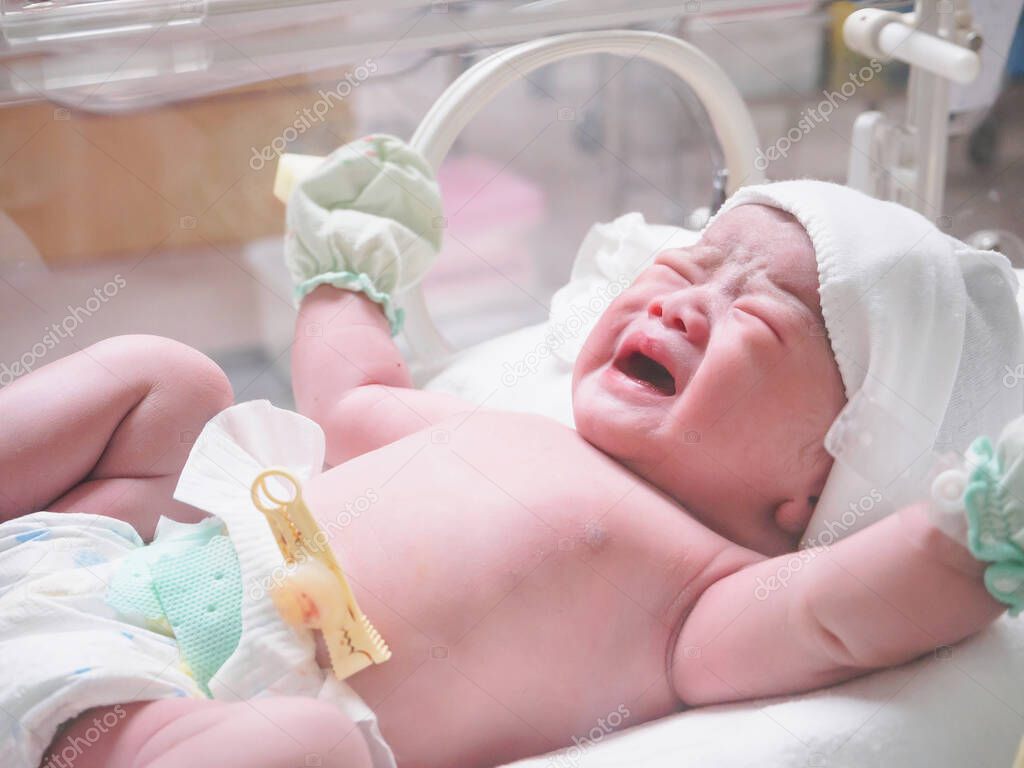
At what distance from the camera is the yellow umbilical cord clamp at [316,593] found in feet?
2.76

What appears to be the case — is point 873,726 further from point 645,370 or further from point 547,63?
point 547,63

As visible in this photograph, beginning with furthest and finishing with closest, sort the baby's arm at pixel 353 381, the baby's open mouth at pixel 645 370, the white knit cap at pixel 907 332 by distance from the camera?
the baby's arm at pixel 353 381 < the baby's open mouth at pixel 645 370 < the white knit cap at pixel 907 332

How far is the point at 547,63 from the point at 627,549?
29.6 inches

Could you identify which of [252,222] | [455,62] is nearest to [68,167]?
[252,222]

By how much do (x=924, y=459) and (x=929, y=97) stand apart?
2.63ft

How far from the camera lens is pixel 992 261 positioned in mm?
1022

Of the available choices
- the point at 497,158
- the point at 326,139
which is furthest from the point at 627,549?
the point at 497,158

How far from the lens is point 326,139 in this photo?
8.52 feet

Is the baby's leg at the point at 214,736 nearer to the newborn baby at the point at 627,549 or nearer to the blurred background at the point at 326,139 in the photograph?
the newborn baby at the point at 627,549

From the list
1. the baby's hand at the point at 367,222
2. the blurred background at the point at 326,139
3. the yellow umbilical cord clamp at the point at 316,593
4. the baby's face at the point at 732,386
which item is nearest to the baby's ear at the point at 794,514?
the baby's face at the point at 732,386

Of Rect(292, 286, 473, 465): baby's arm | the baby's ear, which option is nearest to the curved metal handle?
Rect(292, 286, 473, 465): baby's arm

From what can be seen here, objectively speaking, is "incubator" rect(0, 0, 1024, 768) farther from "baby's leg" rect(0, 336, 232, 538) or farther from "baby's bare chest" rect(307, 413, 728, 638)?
"baby's leg" rect(0, 336, 232, 538)

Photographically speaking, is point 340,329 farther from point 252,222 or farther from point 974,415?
point 252,222

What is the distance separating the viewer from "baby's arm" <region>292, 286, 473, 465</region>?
3.84 feet
